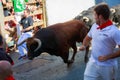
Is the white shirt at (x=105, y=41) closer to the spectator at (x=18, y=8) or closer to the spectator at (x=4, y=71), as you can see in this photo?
the spectator at (x=4, y=71)

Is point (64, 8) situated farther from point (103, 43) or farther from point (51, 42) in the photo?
point (103, 43)

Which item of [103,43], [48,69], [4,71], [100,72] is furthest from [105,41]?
[48,69]

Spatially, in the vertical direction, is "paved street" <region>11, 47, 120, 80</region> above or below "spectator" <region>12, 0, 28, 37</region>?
below

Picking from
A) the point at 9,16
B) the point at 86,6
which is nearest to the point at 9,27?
the point at 9,16

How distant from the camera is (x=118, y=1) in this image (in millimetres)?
20375

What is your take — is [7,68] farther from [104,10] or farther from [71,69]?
[71,69]

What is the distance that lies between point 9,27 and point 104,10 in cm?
806

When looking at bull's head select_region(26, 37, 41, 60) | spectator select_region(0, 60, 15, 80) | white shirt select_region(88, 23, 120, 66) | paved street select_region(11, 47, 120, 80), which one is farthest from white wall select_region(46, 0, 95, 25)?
spectator select_region(0, 60, 15, 80)

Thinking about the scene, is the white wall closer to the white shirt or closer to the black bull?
the black bull

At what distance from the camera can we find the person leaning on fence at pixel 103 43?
5754mm

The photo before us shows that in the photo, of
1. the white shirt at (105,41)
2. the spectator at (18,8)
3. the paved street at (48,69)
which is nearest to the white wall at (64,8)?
the spectator at (18,8)

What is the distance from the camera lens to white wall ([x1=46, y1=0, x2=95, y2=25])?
16.4 meters

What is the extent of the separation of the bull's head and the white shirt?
4351mm

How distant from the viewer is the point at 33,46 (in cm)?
1034
